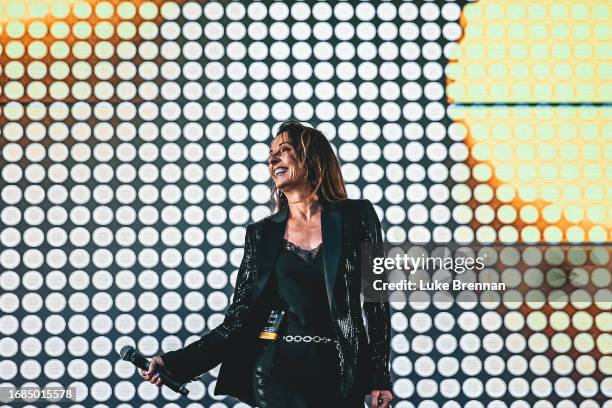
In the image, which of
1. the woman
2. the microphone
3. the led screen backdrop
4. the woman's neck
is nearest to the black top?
the woman

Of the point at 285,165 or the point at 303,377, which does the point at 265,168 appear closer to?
the point at 285,165

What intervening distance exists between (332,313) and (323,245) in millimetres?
272

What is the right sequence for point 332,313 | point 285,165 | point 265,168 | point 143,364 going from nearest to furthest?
point 332,313 < point 143,364 < point 285,165 < point 265,168

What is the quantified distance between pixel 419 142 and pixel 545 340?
4.89 feet

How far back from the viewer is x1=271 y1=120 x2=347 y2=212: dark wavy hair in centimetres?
310

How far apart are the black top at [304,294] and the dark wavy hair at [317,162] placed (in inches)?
11.7

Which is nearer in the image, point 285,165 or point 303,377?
point 303,377

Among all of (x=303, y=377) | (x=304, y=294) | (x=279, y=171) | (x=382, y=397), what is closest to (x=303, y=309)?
(x=304, y=294)

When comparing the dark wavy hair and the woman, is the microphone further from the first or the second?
the dark wavy hair

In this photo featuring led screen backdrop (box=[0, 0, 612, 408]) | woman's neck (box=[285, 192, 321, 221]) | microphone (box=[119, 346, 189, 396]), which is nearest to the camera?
microphone (box=[119, 346, 189, 396])

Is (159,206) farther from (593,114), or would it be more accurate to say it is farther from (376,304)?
(593,114)

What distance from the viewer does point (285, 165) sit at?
310cm

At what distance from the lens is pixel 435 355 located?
4.64 metres

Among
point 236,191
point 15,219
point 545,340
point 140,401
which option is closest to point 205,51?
point 236,191
